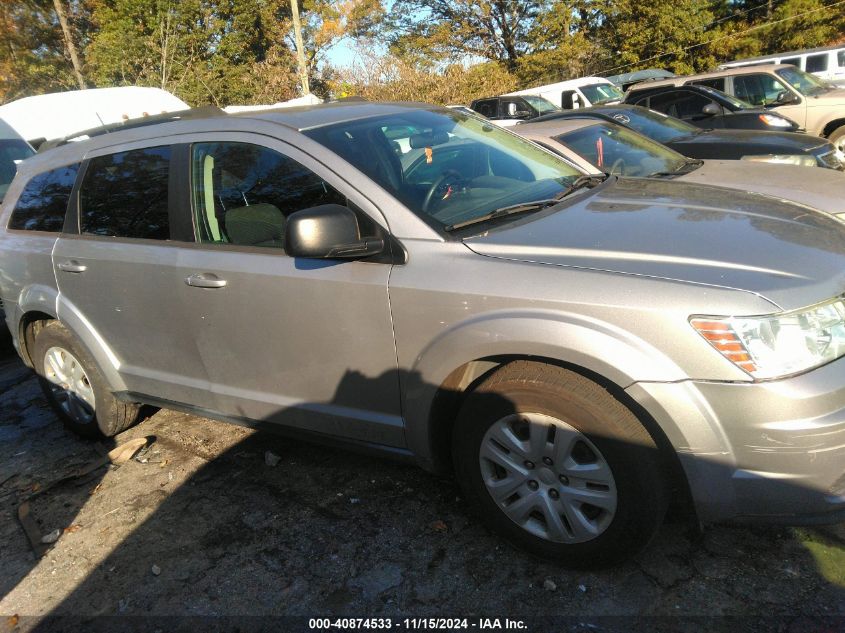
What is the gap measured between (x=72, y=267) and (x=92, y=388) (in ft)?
2.55

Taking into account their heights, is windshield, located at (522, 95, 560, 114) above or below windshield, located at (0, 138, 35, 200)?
below

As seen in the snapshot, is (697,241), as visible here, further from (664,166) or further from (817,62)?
(817,62)

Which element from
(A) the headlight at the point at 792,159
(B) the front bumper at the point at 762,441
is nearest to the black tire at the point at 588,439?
(B) the front bumper at the point at 762,441

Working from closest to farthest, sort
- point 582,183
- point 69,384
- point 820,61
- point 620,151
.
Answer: point 582,183 < point 69,384 < point 620,151 < point 820,61

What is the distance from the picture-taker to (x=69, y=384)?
168 inches

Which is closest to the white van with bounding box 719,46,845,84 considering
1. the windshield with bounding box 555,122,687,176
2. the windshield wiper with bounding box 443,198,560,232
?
the windshield with bounding box 555,122,687,176

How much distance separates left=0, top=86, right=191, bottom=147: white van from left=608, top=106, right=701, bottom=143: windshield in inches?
262

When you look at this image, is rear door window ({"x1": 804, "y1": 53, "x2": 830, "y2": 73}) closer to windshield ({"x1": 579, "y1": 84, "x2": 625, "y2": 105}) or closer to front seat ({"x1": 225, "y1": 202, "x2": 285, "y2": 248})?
windshield ({"x1": 579, "y1": 84, "x2": 625, "y2": 105})

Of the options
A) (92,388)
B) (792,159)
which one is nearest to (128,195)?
(92,388)

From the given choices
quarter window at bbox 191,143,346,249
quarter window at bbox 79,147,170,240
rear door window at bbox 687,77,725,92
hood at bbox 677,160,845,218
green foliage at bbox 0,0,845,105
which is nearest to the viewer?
quarter window at bbox 191,143,346,249

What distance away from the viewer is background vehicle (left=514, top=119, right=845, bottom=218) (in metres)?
4.89

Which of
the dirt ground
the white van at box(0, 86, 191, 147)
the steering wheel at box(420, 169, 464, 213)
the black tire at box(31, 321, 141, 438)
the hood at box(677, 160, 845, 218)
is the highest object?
the white van at box(0, 86, 191, 147)

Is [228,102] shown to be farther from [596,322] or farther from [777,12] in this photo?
[596,322]

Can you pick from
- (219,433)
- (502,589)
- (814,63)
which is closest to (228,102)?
(814,63)
